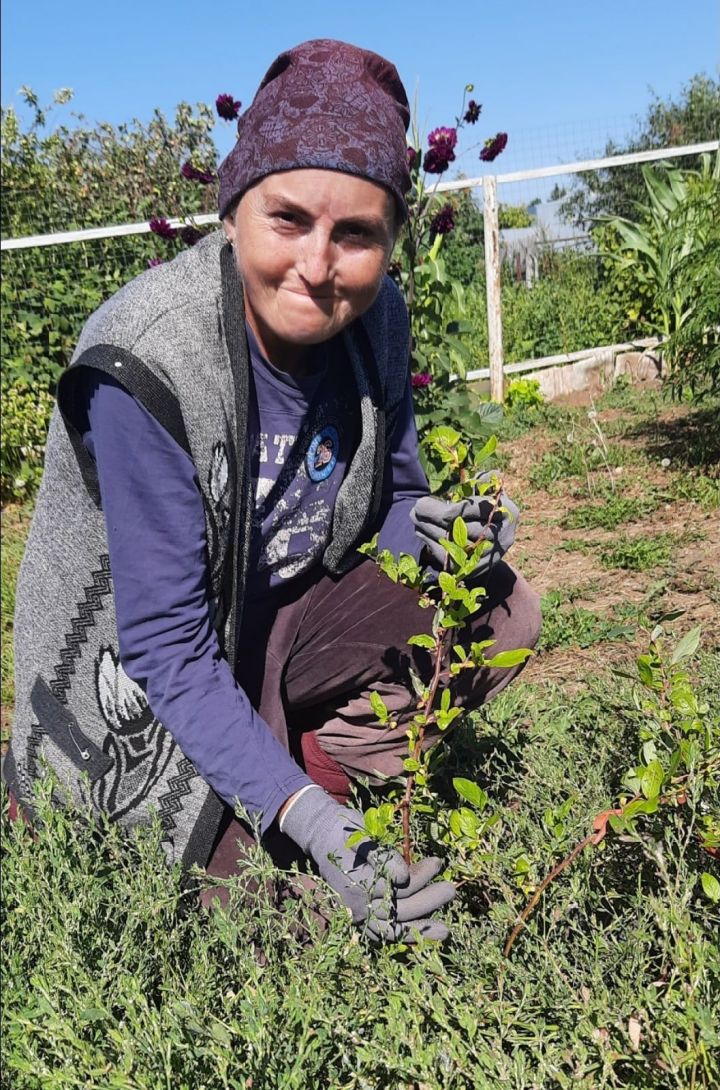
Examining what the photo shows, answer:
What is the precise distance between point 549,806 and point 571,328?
23.6 feet

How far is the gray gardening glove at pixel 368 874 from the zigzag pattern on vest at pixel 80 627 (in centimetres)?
57

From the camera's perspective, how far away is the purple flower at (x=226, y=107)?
3.56 m

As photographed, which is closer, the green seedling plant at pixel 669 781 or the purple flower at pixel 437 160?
the green seedling plant at pixel 669 781

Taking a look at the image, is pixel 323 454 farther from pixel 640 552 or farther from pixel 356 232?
pixel 640 552

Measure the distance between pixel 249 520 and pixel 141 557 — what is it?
0.28m

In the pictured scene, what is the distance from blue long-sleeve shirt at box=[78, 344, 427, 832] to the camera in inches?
66.4

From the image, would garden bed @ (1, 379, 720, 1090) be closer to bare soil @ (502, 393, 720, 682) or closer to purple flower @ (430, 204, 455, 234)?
bare soil @ (502, 393, 720, 682)

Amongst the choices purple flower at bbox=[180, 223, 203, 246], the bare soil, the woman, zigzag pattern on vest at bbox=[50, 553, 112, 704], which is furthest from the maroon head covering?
purple flower at bbox=[180, 223, 203, 246]

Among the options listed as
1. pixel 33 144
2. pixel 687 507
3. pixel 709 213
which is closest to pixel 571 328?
pixel 709 213

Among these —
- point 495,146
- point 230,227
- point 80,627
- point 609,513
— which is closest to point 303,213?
point 230,227

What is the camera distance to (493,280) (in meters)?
7.36

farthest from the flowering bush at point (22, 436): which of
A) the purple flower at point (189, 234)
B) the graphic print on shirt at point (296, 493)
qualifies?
the graphic print on shirt at point (296, 493)

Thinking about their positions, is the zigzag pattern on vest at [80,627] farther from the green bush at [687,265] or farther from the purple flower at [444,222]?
the green bush at [687,265]

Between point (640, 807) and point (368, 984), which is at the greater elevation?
point (640, 807)
